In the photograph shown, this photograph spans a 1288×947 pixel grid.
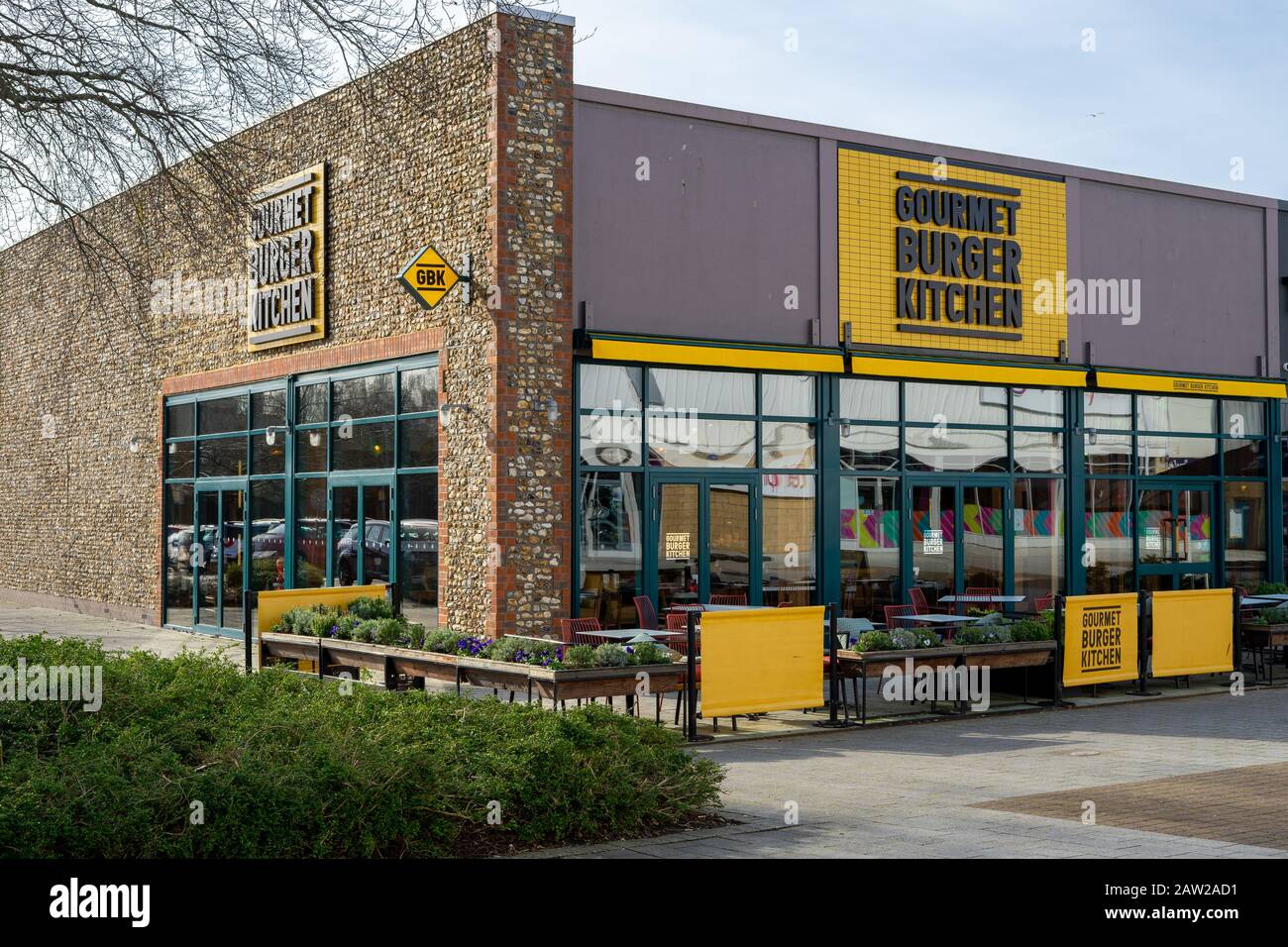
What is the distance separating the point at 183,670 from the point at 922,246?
13737mm

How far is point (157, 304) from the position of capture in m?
26.7

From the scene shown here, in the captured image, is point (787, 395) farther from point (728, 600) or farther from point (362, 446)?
point (362, 446)

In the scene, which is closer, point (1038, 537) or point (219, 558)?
point (1038, 537)

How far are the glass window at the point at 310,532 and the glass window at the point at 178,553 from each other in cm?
433

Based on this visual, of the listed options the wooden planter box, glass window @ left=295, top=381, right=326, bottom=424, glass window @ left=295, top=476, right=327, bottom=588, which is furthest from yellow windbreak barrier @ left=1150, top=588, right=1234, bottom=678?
glass window @ left=295, top=381, right=326, bottom=424

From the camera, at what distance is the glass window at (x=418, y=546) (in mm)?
18609

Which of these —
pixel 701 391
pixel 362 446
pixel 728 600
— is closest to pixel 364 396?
pixel 362 446

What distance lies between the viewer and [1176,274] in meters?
24.2

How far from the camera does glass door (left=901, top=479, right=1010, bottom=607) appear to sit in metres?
21.1

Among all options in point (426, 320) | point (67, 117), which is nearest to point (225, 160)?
point (67, 117)

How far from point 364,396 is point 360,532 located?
75.5 inches

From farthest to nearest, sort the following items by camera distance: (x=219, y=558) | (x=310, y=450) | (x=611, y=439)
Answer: (x=219, y=558) < (x=310, y=450) < (x=611, y=439)

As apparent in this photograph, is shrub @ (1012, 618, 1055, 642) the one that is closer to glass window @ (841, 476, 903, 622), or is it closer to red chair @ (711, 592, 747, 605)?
red chair @ (711, 592, 747, 605)

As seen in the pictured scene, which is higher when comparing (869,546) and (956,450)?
(956,450)
